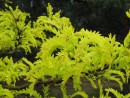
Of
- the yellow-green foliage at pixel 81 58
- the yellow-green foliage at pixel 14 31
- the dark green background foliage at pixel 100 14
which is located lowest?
the yellow-green foliage at pixel 81 58

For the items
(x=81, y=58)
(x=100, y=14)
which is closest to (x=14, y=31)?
(x=81, y=58)

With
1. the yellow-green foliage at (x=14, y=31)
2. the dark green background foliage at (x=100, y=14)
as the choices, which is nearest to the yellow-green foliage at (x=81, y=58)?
the yellow-green foliage at (x=14, y=31)

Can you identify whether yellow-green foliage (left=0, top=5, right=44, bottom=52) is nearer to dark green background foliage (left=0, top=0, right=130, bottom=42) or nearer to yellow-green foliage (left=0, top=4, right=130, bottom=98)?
yellow-green foliage (left=0, top=4, right=130, bottom=98)

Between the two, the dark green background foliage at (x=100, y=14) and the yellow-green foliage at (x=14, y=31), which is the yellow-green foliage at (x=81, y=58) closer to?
the yellow-green foliage at (x=14, y=31)

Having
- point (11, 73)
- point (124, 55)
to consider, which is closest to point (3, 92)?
point (11, 73)

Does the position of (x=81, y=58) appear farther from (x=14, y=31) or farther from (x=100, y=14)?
(x=100, y=14)

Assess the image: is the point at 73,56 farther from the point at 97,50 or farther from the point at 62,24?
the point at 62,24

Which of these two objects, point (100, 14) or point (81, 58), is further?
point (100, 14)

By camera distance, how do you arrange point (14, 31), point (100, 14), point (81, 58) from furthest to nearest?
1. point (100, 14)
2. point (14, 31)
3. point (81, 58)
